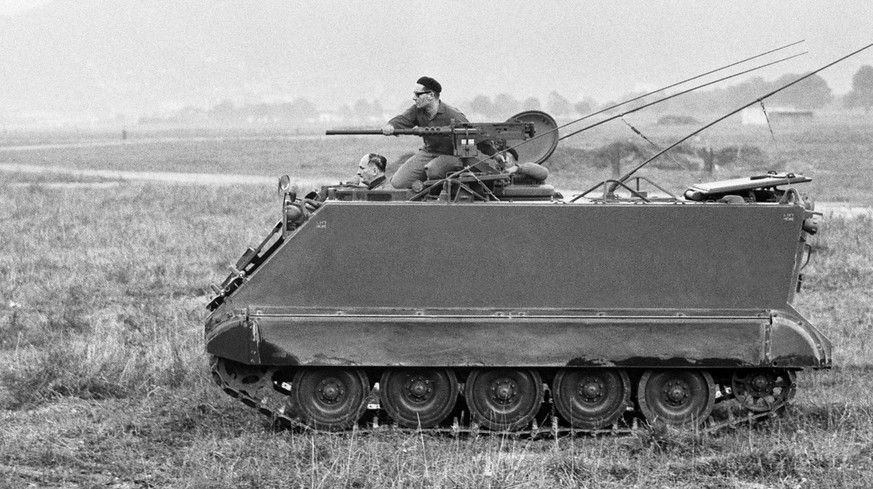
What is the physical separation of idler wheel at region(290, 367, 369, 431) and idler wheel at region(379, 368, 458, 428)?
0.18 metres

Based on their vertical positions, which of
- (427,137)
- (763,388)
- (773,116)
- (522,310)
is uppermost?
(773,116)

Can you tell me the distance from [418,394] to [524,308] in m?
1.01

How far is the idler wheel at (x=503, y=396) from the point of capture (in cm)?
842

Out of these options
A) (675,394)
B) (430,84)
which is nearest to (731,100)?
(430,84)

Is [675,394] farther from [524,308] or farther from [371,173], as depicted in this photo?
[371,173]

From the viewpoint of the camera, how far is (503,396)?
8.45 meters

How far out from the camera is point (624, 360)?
817cm

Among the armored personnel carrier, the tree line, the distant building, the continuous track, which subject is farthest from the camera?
the tree line

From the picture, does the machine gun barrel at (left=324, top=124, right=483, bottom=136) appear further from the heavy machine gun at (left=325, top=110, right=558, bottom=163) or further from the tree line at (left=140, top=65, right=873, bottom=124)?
the tree line at (left=140, top=65, right=873, bottom=124)

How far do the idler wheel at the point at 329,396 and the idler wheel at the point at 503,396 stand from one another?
2.62 feet

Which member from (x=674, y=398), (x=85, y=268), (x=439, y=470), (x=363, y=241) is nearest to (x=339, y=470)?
(x=439, y=470)

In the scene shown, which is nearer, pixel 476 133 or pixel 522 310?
pixel 522 310

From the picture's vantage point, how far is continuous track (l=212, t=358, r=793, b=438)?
27.2 ft

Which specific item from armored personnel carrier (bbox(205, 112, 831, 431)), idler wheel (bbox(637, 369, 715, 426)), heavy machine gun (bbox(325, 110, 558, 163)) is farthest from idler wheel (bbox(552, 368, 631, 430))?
heavy machine gun (bbox(325, 110, 558, 163))
